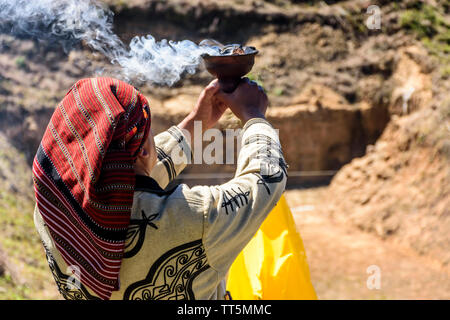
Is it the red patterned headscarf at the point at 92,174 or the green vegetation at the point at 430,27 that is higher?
the red patterned headscarf at the point at 92,174

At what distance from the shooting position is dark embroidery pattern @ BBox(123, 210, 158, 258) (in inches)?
46.7

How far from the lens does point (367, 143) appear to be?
24.0ft

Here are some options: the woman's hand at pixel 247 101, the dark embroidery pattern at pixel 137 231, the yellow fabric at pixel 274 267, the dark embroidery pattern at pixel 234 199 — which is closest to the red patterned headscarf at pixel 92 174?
the dark embroidery pattern at pixel 137 231

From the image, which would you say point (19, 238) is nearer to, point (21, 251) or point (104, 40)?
point (21, 251)

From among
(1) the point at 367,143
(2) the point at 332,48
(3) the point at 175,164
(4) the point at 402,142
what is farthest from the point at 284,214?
(2) the point at 332,48

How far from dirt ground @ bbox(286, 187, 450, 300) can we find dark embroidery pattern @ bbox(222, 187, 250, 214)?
3527 millimetres

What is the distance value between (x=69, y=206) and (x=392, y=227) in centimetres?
524

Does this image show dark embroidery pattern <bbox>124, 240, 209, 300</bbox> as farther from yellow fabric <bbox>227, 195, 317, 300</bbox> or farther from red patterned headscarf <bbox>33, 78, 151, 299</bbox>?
yellow fabric <bbox>227, 195, 317, 300</bbox>

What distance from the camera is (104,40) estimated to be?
2170 mm

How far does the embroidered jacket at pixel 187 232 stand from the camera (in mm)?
1200

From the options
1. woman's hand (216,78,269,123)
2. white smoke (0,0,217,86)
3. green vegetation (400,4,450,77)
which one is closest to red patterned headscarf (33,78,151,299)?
woman's hand (216,78,269,123)

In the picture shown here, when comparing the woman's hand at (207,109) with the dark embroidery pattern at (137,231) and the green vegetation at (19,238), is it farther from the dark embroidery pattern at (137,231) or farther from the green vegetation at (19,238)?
the green vegetation at (19,238)
